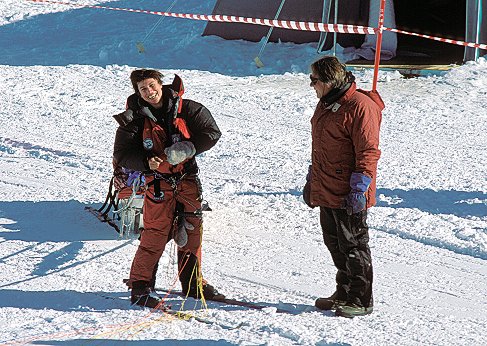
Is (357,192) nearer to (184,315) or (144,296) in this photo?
(184,315)

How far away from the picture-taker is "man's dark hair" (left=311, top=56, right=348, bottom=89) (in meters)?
4.70

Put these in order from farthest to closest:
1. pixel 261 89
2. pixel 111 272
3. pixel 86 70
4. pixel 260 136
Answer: pixel 86 70, pixel 261 89, pixel 260 136, pixel 111 272

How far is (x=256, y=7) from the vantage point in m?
13.1

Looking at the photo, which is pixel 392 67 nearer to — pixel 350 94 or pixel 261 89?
pixel 261 89

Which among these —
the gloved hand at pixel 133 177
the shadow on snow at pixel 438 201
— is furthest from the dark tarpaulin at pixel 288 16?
the gloved hand at pixel 133 177

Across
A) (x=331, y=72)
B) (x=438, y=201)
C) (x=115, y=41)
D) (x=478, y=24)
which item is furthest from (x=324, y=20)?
(x=331, y=72)

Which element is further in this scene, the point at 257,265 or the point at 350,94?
the point at 257,265

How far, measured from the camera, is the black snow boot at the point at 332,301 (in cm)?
502

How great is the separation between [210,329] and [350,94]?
4.96 ft

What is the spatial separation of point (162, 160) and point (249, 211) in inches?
83.5

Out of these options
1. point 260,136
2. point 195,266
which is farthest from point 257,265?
point 260,136

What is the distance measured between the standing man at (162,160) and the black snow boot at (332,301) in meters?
0.66

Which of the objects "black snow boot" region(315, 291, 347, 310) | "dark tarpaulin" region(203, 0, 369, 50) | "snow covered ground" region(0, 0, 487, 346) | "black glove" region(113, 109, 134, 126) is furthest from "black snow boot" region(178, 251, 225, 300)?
"dark tarpaulin" region(203, 0, 369, 50)

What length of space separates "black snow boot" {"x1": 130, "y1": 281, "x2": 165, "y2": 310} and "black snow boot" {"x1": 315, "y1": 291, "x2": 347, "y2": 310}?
0.93 meters
